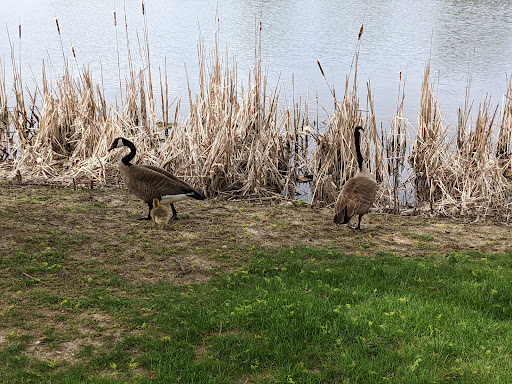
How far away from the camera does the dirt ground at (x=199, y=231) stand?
6.58m

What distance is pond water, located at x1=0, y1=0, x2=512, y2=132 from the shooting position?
655 inches

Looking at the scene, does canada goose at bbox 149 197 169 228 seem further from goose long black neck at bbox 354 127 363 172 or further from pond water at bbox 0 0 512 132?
pond water at bbox 0 0 512 132

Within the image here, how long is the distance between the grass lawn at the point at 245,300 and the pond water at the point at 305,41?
6453mm

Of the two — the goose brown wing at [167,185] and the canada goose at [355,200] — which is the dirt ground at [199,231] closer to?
the canada goose at [355,200]

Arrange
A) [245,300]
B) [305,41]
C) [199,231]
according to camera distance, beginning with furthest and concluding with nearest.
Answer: [305,41] < [199,231] < [245,300]

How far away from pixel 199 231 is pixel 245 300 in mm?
2454

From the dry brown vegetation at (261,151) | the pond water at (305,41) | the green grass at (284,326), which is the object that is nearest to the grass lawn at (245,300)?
the green grass at (284,326)

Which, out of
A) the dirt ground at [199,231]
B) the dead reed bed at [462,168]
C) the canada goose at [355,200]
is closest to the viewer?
the dirt ground at [199,231]

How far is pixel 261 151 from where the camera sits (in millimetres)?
9938

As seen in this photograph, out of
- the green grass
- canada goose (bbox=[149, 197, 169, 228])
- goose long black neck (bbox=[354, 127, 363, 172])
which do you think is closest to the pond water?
goose long black neck (bbox=[354, 127, 363, 172])

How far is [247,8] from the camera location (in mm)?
26938

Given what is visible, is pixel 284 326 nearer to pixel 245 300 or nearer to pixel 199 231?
pixel 245 300

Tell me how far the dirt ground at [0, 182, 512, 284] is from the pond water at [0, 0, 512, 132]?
206 inches

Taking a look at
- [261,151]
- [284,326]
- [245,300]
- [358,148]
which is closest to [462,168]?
[358,148]
